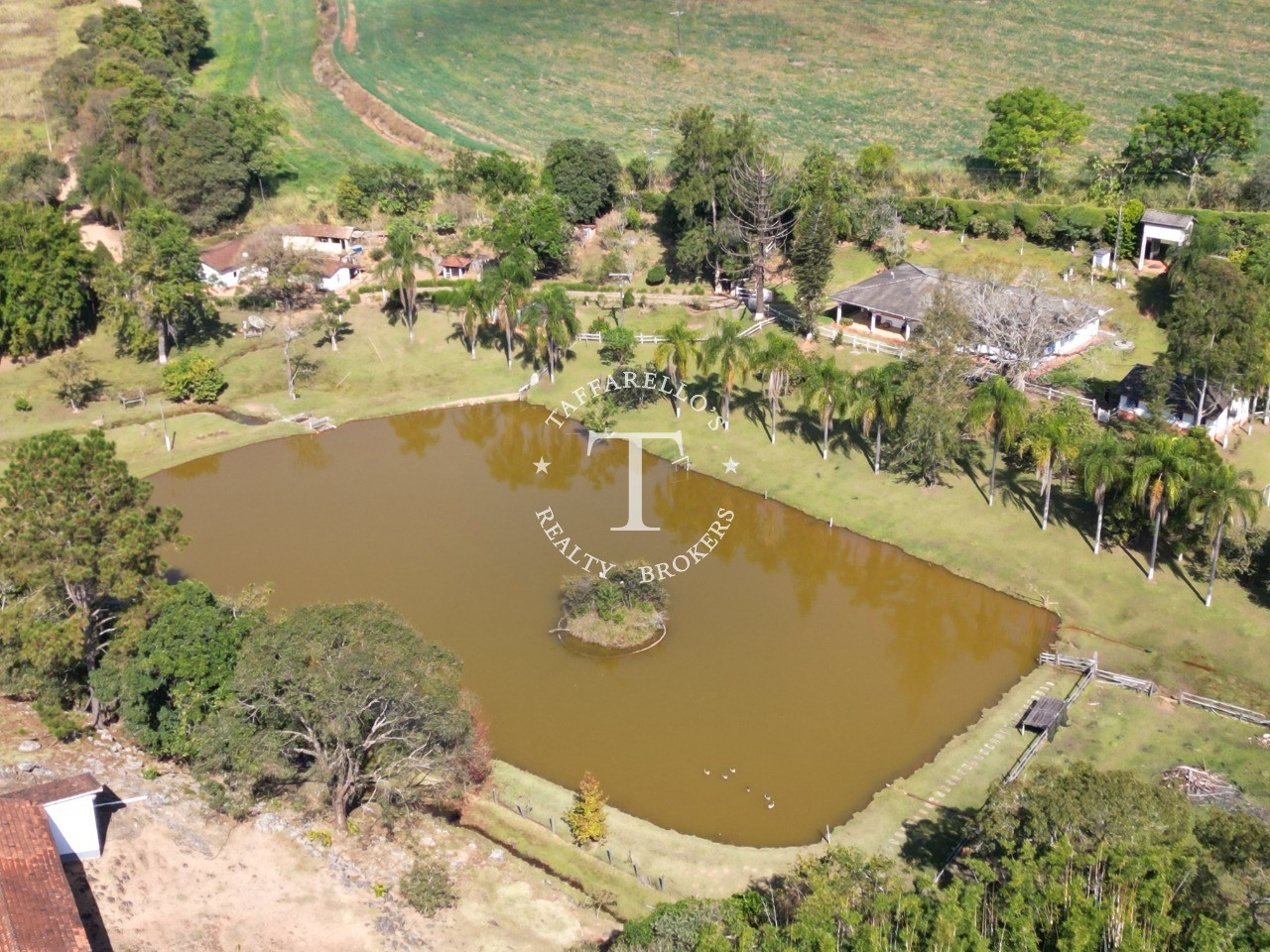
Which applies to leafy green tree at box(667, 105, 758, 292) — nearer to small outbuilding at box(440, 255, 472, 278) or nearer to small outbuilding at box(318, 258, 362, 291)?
small outbuilding at box(440, 255, 472, 278)

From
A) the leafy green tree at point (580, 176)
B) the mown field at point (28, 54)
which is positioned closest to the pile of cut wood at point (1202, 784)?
the leafy green tree at point (580, 176)

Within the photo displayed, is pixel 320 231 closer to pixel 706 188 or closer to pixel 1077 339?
pixel 706 188

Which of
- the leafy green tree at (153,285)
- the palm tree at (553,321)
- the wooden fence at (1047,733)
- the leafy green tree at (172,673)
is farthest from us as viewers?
the leafy green tree at (153,285)

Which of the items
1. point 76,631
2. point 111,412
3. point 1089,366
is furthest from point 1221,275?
point 111,412

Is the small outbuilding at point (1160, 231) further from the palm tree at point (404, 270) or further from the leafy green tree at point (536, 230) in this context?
the palm tree at point (404, 270)

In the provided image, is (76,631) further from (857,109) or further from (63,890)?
(857,109)

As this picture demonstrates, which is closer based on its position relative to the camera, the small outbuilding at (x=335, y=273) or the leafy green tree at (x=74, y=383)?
the leafy green tree at (x=74, y=383)

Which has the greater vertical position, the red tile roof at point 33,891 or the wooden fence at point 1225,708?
the red tile roof at point 33,891
